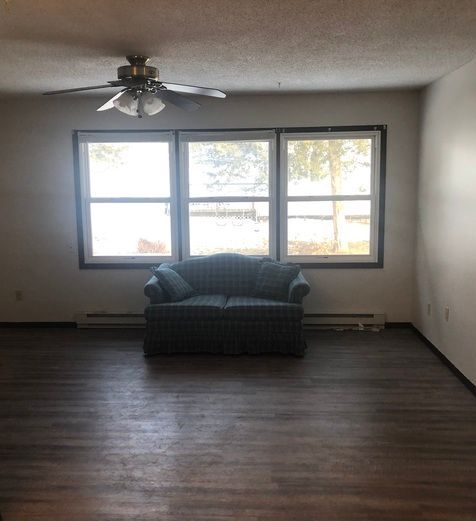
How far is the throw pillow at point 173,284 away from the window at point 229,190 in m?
0.65

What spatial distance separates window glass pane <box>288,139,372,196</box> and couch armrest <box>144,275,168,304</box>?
1.88m

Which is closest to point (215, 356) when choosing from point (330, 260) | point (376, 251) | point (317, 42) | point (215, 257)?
point (215, 257)

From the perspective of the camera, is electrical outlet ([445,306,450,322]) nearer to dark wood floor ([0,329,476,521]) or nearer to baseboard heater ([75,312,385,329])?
dark wood floor ([0,329,476,521])

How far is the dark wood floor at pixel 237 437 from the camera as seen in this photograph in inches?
89.6

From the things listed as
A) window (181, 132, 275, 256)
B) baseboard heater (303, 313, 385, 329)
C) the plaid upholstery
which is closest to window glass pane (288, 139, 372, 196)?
window (181, 132, 275, 256)

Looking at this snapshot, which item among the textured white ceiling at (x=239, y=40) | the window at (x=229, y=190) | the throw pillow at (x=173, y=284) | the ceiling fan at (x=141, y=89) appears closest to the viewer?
the textured white ceiling at (x=239, y=40)

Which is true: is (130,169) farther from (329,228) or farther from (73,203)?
(329,228)

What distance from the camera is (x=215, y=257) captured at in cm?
501

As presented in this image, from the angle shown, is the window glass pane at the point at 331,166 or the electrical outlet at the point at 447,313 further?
the window glass pane at the point at 331,166

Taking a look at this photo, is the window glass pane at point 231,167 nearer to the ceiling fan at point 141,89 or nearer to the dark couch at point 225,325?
the dark couch at point 225,325

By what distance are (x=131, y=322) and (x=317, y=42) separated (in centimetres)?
350

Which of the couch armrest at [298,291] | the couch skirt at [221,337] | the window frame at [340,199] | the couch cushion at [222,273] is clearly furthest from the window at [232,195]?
the couch skirt at [221,337]

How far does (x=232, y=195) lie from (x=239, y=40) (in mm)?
2238

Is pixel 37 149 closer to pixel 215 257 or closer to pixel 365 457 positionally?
pixel 215 257
